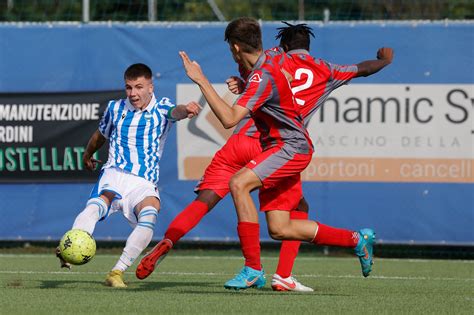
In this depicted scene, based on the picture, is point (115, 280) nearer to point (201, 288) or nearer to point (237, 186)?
point (201, 288)

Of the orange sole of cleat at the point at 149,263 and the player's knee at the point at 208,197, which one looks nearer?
the orange sole of cleat at the point at 149,263

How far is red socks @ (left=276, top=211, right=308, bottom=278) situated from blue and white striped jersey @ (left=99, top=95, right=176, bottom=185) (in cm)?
119

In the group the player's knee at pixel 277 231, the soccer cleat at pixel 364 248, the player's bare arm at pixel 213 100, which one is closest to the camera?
the player's bare arm at pixel 213 100

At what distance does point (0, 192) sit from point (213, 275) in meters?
3.83

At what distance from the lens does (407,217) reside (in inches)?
499

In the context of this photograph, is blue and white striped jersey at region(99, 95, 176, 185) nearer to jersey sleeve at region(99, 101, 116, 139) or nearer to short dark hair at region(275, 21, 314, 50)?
jersey sleeve at region(99, 101, 116, 139)

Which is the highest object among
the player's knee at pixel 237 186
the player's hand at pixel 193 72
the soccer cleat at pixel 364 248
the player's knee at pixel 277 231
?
the player's hand at pixel 193 72

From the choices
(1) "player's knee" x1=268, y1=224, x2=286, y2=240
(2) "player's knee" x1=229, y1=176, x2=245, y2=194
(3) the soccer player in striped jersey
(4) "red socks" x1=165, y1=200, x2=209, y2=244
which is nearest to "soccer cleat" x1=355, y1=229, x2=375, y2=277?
(1) "player's knee" x1=268, y1=224, x2=286, y2=240

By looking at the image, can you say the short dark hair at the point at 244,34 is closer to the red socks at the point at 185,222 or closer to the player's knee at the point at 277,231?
the player's knee at the point at 277,231

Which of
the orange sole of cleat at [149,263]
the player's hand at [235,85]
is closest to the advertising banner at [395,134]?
the player's hand at [235,85]

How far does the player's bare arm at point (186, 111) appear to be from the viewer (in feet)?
27.4

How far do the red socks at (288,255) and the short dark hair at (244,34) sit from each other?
155 centimetres

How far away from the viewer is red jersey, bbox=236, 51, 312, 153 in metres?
7.61

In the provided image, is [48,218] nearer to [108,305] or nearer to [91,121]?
[91,121]
